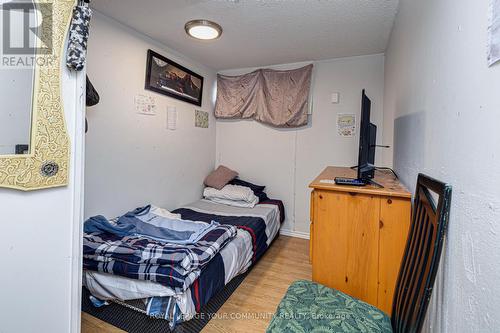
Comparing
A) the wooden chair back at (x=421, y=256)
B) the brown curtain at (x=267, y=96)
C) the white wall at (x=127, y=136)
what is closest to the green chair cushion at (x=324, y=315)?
the wooden chair back at (x=421, y=256)

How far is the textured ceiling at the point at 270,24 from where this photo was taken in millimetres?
1939

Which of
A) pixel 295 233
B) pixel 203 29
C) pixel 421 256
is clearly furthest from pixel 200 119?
pixel 421 256

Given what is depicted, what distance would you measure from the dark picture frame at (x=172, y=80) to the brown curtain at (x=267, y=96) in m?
0.44

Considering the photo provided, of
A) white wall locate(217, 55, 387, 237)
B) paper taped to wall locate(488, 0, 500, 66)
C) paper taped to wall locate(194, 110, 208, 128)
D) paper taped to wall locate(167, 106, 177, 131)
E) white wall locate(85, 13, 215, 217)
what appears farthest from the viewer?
paper taped to wall locate(194, 110, 208, 128)

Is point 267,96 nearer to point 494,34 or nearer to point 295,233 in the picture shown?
point 295,233

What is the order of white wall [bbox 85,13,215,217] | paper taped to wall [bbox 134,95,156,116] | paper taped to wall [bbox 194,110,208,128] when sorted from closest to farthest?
white wall [bbox 85,13,215,217], paper taped to wall [bbox 134,95,156,116], paper taped to wall [bbox 194,110,208,128]

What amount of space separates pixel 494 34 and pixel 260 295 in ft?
6.83

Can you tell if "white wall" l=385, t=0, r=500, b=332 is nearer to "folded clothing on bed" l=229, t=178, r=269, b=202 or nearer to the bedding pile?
the bedding pile

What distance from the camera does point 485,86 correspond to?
574mm

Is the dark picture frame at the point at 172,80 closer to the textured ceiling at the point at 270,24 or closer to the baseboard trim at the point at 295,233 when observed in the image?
the textured ceiling at the point at 270,24

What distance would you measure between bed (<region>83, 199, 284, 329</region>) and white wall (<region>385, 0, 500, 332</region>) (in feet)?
4.35

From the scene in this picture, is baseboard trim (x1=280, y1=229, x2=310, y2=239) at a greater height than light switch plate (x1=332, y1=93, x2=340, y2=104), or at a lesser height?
lesser

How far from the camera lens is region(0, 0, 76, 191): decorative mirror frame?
0.81 meters

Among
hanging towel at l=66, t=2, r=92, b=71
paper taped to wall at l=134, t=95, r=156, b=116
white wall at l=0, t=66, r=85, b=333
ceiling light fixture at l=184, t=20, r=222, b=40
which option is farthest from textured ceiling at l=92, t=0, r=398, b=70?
white wall at l=0, t=66, r=85, b=333
